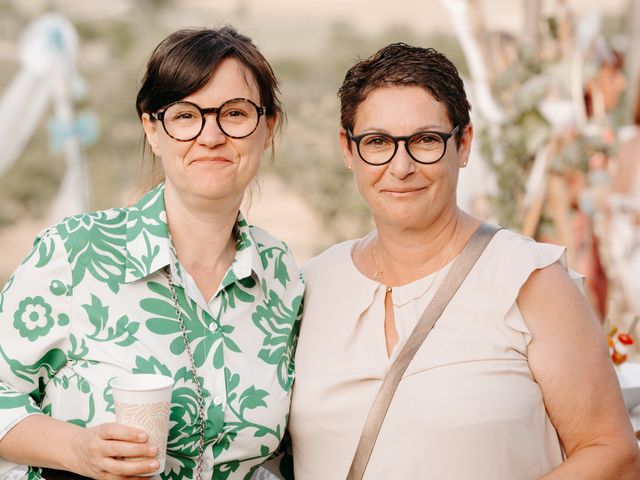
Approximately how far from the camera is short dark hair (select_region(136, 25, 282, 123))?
225cm

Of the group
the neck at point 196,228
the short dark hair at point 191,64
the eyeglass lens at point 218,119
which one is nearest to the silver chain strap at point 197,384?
the neck at point 196,228

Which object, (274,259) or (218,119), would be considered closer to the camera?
(218,119)

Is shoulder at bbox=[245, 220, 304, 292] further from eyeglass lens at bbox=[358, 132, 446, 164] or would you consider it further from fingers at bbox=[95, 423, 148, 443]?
fingers at bbox=[95, 423, 148, 443]

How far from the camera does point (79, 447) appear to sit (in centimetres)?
197

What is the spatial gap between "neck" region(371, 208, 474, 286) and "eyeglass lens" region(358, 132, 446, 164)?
20 cm

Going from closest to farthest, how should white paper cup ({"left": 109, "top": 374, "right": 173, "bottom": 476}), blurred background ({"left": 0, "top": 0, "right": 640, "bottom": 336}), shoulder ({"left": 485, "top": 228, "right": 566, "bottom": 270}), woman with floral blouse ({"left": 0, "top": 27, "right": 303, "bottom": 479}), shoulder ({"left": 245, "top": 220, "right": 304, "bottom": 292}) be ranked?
white paper cup ({"left": 109, "top": 374, "right": 173, "bottom": 476})
woman with floral blouse ({"left": 0, "top": 27, "right": 303, "bottom": 479})
shoulder ({"left": 485, "top": 228, "right": 566, "bottom": 270})
shoulder ({"left": 245, "top": 220, "right": 304, "bottom": 292})
blurred background ({"left": 0, "top": 0, "right": 640, "bottom": 336})

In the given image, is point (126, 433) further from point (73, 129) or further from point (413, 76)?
point (73, 129)

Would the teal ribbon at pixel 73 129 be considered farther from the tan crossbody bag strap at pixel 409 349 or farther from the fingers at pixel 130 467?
the fingers at pixel 130 467

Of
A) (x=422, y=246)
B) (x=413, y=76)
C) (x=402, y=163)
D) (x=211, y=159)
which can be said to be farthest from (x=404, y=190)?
(x=211, y=159)

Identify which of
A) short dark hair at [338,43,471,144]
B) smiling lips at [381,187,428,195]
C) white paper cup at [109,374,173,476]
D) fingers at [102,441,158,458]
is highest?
short dark hair at [338,43,471,144]

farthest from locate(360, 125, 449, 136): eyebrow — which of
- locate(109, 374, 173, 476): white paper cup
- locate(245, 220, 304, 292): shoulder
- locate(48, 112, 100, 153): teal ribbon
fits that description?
locate(48, 112, 100, 153): teal ribbon

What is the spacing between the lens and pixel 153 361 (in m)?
2.16

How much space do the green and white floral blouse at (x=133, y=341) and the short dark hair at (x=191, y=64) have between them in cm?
31

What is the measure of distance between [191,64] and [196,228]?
0.46 m
